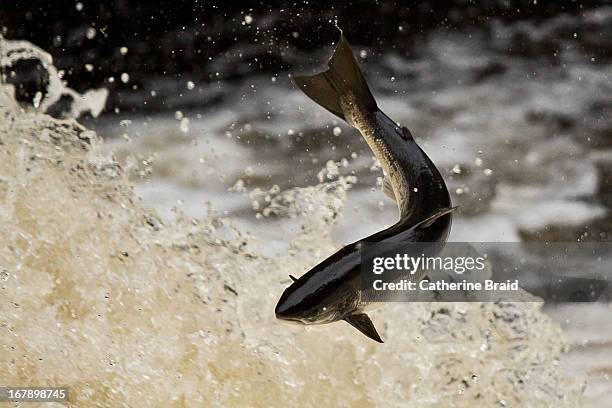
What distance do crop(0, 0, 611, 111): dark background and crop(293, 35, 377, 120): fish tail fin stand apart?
0.51 meters

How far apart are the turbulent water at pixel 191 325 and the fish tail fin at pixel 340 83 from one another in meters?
0.48

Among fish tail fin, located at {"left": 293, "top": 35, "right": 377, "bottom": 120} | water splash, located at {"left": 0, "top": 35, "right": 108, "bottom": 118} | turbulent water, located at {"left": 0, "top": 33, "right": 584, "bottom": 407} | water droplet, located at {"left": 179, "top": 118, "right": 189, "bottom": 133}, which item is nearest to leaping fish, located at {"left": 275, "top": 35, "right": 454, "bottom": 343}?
fish tail fin, located at {"left": 293, "top": 35, "right": 377, "bottom": 120}

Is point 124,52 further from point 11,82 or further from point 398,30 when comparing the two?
point 398,30

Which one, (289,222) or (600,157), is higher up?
(600,157)

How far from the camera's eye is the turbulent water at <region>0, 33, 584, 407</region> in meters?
1.53

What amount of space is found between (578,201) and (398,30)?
Answer: 51 centimetres

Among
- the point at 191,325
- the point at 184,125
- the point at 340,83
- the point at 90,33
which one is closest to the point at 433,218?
the point at 340,83

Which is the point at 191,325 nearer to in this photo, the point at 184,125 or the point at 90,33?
the point at 184,125

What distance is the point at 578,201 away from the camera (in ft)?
5.59

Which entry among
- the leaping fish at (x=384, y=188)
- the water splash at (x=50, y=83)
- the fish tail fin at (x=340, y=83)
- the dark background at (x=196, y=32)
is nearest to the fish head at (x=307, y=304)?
the leaping fish at (x=384, y=188)

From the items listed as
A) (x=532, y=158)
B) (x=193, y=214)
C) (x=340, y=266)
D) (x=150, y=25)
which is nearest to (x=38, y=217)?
(x=193, y=214)

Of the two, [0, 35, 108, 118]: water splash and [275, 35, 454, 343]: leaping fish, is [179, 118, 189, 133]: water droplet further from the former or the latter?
[275, 35, 454, 343]: leaping fish

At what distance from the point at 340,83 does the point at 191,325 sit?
0.60m

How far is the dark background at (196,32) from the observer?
1744mm
